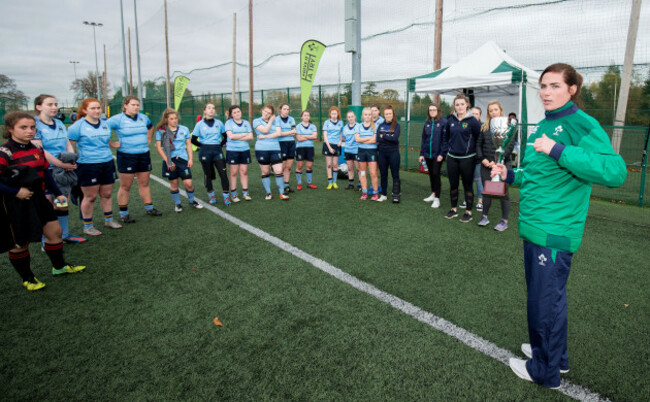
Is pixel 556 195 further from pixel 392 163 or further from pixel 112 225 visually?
pixel 112 225

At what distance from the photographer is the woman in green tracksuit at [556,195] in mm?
1900

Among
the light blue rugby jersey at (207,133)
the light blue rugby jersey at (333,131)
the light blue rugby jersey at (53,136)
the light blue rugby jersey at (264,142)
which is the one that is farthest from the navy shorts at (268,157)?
the light blue rugby jersey at (53,136)

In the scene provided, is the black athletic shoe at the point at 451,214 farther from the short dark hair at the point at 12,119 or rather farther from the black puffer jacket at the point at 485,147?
the short dark hair at the point at 12,119

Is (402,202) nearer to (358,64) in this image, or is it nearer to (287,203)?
(287,203)

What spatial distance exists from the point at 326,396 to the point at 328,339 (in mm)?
576

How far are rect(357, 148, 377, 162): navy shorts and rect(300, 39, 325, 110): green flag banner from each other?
3.85m

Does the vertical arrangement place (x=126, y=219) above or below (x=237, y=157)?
below

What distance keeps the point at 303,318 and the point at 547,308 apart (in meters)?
1.80

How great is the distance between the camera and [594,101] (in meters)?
12.3

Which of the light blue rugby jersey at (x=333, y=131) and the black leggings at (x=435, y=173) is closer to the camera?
the black leggings at (x=435, y=173)

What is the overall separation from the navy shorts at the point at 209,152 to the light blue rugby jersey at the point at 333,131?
272 cm

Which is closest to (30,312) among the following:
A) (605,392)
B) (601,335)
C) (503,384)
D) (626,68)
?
(503,384)

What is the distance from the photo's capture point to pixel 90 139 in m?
5.19

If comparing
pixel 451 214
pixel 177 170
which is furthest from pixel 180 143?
pixel 451 214
